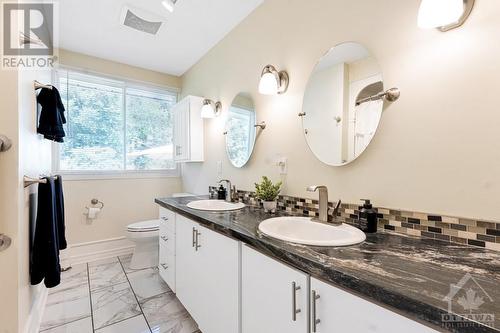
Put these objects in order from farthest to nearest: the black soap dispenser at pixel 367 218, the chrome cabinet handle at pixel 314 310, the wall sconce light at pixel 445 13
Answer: the black soap dispenser at pixel 367 218
the wall sconce light at pixel 445 13
the chrome cabinet handle at pixel 314 310

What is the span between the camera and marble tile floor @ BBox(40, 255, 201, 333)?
5.31 feet

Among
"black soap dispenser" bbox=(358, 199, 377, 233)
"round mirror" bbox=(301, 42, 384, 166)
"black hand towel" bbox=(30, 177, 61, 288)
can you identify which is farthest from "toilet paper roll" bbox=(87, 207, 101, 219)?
"black soap dispenser" bbox=(358, 199, 377, 233)

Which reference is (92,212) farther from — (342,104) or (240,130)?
(342,104)

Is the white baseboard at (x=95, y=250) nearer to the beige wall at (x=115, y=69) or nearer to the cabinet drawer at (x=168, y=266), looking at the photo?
the cabinet drawer at (x=168, y=266)

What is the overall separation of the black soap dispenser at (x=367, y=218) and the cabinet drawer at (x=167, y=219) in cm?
140

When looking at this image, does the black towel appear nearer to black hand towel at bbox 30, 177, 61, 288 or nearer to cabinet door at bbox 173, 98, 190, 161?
black hand towel at bbox 30, 177, 61, 288

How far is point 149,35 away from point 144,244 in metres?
2.27

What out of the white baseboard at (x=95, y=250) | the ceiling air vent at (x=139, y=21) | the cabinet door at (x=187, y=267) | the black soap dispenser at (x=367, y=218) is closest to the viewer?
the black soap dispenser at (x=367, y=218)

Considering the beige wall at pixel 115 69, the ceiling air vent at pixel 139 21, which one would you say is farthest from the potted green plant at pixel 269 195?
the beige wall at pixel 115 69

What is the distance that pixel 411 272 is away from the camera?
0.68 metres

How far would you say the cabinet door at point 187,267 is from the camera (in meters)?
1.53

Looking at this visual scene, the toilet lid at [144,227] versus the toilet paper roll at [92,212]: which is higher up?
the toilet paper roll at [92,212]

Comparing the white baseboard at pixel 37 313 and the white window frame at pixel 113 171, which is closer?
the white baseboard at pixel 37 313

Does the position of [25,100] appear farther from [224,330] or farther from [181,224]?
[224,330]
